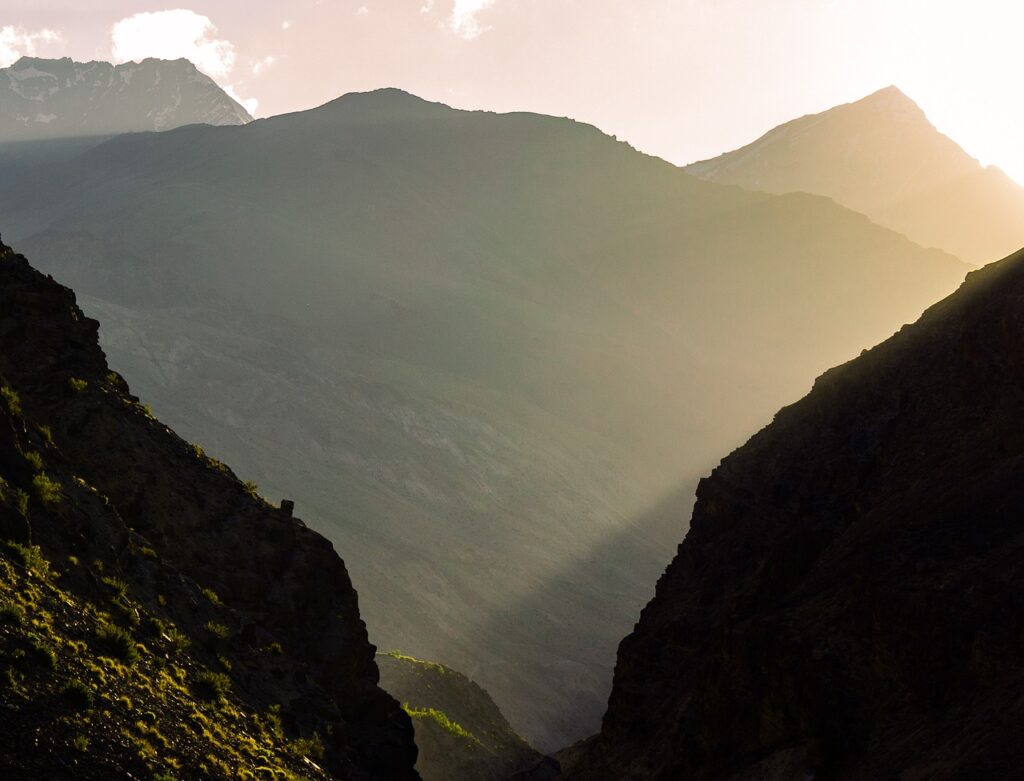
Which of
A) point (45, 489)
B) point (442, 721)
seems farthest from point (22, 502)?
point (442, 721)

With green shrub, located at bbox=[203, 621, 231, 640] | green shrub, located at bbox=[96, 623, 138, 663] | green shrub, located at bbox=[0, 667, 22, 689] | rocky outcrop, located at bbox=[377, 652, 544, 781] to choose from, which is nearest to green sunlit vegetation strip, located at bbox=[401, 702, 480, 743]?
rocky outcrop, located at bbox=[377, 652, 544, 781]

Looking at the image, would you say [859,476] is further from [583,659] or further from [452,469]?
[452,469]

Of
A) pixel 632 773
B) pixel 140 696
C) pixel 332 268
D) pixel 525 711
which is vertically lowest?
pixel 525 711

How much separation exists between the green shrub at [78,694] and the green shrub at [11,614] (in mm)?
1481

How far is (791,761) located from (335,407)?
11784 centimetres

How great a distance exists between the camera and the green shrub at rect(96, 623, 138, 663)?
20.0 metres

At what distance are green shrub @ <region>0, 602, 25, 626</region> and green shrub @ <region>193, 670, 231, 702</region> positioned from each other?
528 centimetres

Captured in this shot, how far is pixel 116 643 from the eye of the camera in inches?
801

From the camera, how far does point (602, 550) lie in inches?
4793

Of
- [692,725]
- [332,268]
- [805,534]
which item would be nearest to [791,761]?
[692,725]

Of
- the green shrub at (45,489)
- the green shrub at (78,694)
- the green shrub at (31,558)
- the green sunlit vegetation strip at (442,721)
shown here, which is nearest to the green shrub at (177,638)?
the green shrub at (31,558)

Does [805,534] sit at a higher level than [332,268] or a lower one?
lower

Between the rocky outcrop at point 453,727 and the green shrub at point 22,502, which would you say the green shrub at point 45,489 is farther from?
the rocky outcrop at point 453,727

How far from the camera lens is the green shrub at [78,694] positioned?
17250mm
